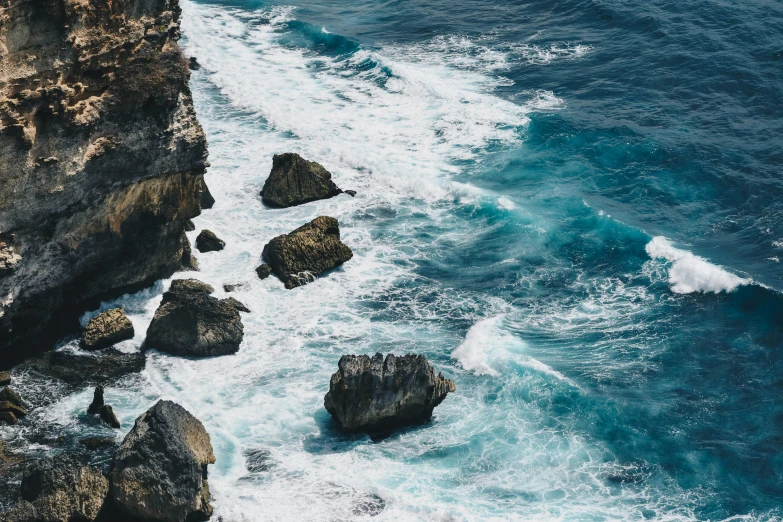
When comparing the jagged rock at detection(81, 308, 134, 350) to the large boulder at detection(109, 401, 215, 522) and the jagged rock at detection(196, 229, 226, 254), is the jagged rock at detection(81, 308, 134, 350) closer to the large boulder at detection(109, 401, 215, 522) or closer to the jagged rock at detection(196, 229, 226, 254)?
the jagged rock at detection(196, 229, 226, 254)

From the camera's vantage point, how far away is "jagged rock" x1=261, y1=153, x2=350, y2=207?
4712 cm

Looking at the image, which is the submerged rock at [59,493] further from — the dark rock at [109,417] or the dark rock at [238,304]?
the dark rock at [238,304]

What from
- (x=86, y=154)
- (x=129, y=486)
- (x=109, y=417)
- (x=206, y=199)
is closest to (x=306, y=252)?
(x=206, y=199)

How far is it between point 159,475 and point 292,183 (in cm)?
2289

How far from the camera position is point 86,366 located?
111 ft

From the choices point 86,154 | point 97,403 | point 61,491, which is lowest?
point 97,403

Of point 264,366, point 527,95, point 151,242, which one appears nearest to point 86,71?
point 151,242

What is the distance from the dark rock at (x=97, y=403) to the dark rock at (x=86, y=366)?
1.92 metres

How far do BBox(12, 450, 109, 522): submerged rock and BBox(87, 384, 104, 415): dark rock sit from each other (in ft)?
14.1

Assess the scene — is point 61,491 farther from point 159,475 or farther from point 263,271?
point 263,271

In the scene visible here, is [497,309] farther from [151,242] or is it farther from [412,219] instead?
[151,242]

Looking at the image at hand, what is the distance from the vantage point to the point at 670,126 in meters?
55.1

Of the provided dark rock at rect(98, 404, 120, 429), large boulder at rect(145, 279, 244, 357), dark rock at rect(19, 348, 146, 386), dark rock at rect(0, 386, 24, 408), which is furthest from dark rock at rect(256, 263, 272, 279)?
dark rock at rect(0, 386, 24, 408)

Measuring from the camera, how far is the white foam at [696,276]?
135ft
